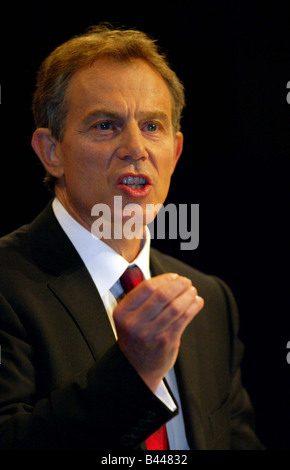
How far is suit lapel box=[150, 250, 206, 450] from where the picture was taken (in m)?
1.59

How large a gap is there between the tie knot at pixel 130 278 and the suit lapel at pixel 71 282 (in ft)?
0.40

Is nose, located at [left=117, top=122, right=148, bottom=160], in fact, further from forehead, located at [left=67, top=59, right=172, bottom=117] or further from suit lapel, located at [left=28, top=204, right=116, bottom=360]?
suit lapel, located at [left=28, top=204, right=116, bottom=360]

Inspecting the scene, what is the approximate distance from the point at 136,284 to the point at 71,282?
20 cm

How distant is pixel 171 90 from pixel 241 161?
613 mm

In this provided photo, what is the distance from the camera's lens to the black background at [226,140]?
2.01m

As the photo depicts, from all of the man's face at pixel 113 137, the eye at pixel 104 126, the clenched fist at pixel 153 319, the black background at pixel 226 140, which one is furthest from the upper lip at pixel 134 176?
the black background at pixel 226 140

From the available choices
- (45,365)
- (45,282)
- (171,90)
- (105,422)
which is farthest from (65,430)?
(171,90)

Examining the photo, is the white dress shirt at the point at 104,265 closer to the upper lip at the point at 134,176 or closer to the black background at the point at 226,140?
the upper lip at the point at 134,176

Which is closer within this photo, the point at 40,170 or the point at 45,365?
the point at 45,365

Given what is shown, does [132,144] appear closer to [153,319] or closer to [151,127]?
[151,127]

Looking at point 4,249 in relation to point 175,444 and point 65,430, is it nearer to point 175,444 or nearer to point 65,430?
point 65,430

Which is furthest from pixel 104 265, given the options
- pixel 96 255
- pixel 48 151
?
pixel 48 151

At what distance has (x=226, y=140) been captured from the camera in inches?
88.7

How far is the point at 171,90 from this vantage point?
5.70ft
